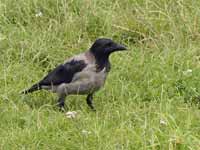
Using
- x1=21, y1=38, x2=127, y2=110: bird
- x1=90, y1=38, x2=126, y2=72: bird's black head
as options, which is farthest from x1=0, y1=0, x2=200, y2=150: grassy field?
x1=90, y1=38, x2=126, y2=72: bird's black head

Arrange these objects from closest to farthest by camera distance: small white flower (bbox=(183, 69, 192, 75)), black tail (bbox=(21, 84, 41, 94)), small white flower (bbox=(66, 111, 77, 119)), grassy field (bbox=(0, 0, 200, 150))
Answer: grassy field (bbox=(0, 0, 200, 150)), small white flower (bbox=(66, 111, 77, 119)), black tail (bbox=(21, 84, 41, 94)), small white flower (bbox=(183, 69, 192, 75))

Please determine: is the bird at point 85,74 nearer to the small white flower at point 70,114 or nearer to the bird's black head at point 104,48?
the bird's black head at point 104,48

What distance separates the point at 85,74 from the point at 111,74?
0.76 m

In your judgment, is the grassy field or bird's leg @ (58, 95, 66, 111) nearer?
the grassy field

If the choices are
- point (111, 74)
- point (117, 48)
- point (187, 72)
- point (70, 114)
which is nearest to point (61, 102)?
point (70, 114)

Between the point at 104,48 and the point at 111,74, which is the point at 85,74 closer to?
the point at 104,48

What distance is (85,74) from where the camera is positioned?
18.4ft

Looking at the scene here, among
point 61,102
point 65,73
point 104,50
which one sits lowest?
point 61,102

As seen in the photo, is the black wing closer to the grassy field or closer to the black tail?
the black tail

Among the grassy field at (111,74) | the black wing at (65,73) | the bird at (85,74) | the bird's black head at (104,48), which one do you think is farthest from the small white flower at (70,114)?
the bird's black head at (104,48)

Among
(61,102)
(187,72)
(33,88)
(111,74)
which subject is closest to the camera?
(61,102)

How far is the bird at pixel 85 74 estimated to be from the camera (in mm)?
5613

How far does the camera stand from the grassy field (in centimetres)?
495

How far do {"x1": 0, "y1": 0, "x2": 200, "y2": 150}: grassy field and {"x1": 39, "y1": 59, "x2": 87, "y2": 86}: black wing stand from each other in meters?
0.19
